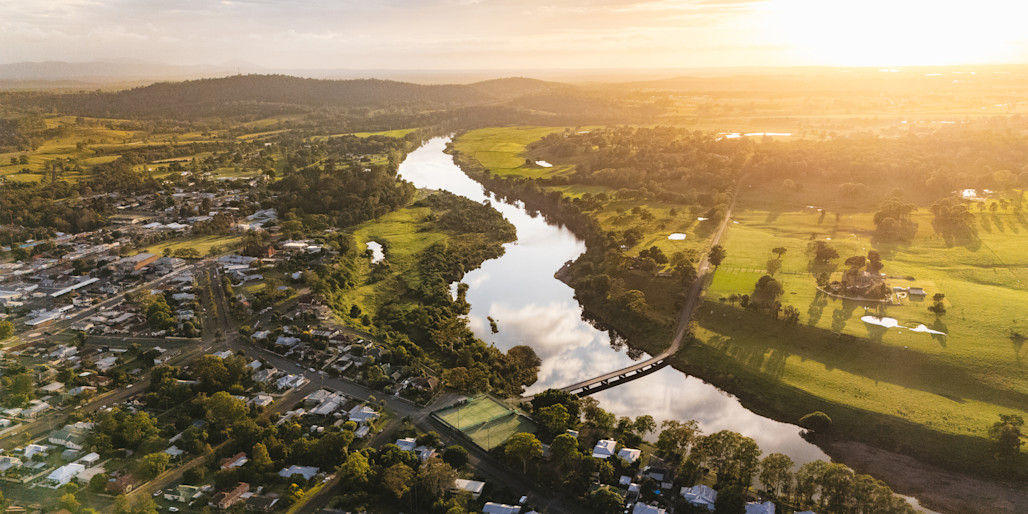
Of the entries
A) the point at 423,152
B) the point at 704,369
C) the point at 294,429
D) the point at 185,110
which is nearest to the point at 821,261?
the point at 704,369

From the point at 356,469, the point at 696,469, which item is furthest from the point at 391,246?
the point at 696,469

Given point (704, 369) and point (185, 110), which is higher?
point (185, 110)

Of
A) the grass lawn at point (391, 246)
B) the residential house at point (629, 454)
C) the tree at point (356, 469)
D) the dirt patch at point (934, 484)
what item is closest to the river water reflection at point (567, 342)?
the dirt patch at point (934, 484)

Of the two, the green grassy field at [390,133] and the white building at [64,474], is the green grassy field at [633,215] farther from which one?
the white building at [64,474]

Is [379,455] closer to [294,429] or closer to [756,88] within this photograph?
[294,429]

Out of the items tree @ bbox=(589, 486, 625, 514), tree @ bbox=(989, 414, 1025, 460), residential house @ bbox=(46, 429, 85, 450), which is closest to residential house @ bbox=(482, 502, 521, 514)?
tree @ bbox=(589, 486, 625, 514)
